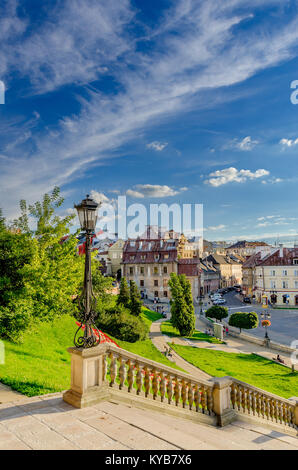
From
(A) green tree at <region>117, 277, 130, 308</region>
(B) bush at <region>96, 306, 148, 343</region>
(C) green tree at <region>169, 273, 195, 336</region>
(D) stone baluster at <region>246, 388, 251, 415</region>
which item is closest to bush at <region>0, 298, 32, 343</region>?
(D) stone baluster at <region>246, 388, 251, 415</region>

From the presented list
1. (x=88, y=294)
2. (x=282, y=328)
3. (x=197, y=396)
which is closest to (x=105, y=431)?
(x=88, y=294)

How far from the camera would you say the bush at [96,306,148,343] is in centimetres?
2577

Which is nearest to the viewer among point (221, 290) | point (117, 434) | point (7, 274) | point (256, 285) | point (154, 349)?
point (117, 434)

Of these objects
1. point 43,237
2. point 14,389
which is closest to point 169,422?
point 14,389

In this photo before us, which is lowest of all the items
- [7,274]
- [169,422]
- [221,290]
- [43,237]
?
[221,290]

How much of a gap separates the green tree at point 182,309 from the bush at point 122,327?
23.2 feet

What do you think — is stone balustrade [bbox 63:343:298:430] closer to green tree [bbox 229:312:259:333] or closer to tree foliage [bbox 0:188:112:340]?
tree foliage [bbox 0:188:112:340]

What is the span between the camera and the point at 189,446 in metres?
5.09

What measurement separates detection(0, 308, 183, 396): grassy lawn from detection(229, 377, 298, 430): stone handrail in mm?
4765

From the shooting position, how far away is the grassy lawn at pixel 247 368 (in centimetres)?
1941

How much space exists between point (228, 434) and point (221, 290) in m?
81.6

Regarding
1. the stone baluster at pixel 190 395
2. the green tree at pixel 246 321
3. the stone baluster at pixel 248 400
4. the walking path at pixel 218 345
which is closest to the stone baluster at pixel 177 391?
the stone baluster at pixel 190 395
